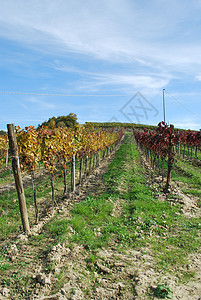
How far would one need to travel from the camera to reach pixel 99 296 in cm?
336

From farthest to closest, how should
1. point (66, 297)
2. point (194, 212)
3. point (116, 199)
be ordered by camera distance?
point (116, 199)
point (194, 212)
point (66, 297)

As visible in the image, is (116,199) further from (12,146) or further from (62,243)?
(12,146)

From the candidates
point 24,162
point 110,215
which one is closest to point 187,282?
point 110,215

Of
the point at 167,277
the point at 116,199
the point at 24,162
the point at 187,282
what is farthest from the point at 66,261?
the point at 116,199

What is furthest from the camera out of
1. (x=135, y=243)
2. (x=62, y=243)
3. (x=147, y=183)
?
(x=147, y=183)

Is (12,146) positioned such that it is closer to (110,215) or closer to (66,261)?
(66,261)

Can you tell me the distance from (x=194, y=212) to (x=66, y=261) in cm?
476

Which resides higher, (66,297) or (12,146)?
(12,146)

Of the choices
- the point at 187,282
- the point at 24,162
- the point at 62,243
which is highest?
the point at 24,162

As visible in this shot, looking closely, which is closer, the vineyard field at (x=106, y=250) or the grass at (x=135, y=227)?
the vineyard field at (x=106, y=250)

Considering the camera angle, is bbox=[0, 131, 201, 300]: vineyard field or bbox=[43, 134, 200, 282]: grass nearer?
bbox=[0, 131, 201, 300]: vineyard field

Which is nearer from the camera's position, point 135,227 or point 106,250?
point 106,250

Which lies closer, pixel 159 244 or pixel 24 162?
pixel 159 244

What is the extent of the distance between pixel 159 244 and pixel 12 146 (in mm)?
4091
